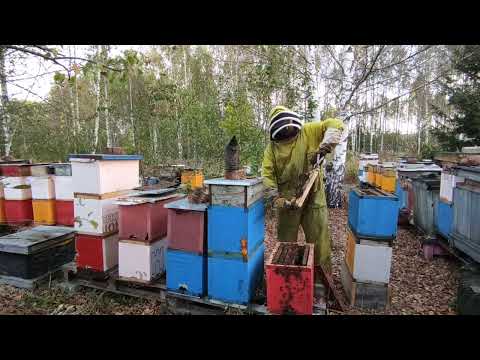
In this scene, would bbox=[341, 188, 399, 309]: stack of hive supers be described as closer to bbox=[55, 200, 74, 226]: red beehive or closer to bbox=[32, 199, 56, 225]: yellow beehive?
bbox=[55, 200, 74, 226]: red beehive

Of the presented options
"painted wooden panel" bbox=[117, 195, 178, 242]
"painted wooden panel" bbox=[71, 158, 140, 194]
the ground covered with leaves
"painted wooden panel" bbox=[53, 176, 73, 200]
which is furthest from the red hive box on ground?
"painted wooden panel" bbox=[53, 176, 73, 200]

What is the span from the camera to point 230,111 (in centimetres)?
655

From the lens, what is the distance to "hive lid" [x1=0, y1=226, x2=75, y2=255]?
3.46m

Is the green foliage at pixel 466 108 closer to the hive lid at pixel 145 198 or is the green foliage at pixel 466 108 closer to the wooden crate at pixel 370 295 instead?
the wooden crate at pixel 370 295

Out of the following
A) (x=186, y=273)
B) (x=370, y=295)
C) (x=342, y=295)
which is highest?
(x=186, y=273)

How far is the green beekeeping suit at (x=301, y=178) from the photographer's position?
3.09 metres

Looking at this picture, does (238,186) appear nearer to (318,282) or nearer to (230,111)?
(318,282)

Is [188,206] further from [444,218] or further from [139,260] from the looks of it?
[444,218]

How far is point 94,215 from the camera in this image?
3227mm

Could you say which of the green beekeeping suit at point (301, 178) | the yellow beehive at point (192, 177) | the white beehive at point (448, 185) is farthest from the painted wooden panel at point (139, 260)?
the yellow beehive at point (192, 177)

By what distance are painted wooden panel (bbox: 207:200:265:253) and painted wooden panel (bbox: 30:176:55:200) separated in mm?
3358

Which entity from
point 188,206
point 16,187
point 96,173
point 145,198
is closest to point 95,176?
point 96,173

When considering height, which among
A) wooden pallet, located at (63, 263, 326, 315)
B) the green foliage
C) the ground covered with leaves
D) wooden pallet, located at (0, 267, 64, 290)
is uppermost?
the green foliage

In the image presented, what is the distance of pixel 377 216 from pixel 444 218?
1832mm
